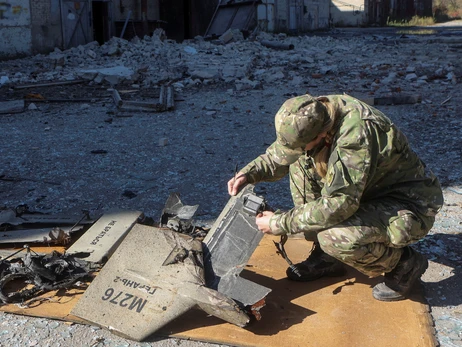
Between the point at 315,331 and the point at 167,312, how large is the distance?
2.37 feet

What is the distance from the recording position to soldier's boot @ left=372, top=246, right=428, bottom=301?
287cm

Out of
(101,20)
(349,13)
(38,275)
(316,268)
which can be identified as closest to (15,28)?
(101,20)

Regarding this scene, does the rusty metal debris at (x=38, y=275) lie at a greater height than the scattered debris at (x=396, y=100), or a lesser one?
lesser

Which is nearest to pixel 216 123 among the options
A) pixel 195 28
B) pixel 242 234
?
pixel 242 234

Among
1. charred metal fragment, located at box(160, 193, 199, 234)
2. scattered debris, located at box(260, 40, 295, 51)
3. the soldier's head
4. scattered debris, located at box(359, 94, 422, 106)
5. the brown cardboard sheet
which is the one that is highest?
scattered debris, located at box(260, 40, 295, 51)

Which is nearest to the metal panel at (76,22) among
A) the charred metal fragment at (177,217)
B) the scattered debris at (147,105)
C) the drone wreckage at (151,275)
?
the scattered debris at (147,105)

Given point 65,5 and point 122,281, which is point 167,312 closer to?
point 122,281

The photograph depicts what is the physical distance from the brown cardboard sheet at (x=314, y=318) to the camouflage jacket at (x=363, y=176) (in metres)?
0.47

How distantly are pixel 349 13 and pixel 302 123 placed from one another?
28368 millimetres

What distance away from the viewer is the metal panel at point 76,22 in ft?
54.0

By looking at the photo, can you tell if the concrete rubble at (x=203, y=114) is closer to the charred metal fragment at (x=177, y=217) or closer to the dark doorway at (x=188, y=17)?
the charred metal fragment at (x=177, y=217)

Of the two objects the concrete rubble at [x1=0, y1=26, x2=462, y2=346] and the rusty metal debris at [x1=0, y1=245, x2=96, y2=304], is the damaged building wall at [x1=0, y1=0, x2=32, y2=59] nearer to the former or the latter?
the concrete rubble at [x1=0, y1=26, x2=462, y2=346]

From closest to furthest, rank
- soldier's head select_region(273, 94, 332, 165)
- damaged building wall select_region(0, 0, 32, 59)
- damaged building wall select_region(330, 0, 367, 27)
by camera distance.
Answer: soldier's head select_region(273, 94, 332, 165)
damaged building wall select_region(0, 0, 32, 59)
damaged building wall select_region(330, 0, 367, 27)

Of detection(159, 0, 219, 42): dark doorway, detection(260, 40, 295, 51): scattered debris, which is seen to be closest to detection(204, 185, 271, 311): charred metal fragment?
detection(260, 40, 295, 51): scattered debris
